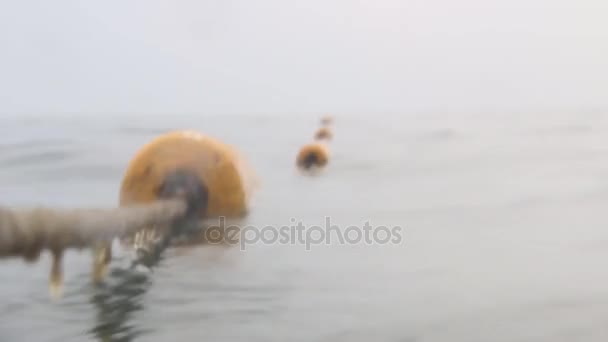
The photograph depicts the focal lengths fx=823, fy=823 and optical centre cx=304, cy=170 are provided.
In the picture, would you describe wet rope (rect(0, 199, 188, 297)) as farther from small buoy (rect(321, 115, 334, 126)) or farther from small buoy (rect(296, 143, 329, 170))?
small buoy (rect(321, 115, 334, 126))

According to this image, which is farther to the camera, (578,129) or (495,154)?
(578,129)

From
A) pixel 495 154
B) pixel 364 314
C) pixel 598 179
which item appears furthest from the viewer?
pixel 495 154

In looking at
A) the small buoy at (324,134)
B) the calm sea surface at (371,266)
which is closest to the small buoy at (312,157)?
the calm sea surface at (371,266)

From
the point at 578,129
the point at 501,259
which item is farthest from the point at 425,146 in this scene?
the point at 501,259

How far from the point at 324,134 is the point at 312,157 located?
579mm

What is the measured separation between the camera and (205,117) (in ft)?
10.3

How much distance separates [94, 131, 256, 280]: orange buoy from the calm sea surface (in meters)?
0.06

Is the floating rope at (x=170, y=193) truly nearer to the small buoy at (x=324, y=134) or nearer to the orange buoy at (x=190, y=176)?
the orange buoy at (x=190, y=176)

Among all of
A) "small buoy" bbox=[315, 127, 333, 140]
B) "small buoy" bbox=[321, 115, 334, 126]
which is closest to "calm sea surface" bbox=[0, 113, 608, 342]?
"small buoy" bbox=[315, 127, 333, 140]

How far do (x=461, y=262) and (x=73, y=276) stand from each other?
0.45m

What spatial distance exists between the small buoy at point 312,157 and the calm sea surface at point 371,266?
0.04 meters

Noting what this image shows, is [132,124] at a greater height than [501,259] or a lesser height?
greater

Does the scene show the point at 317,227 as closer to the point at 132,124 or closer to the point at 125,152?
the point at 125,152

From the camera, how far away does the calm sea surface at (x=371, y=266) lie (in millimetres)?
774
